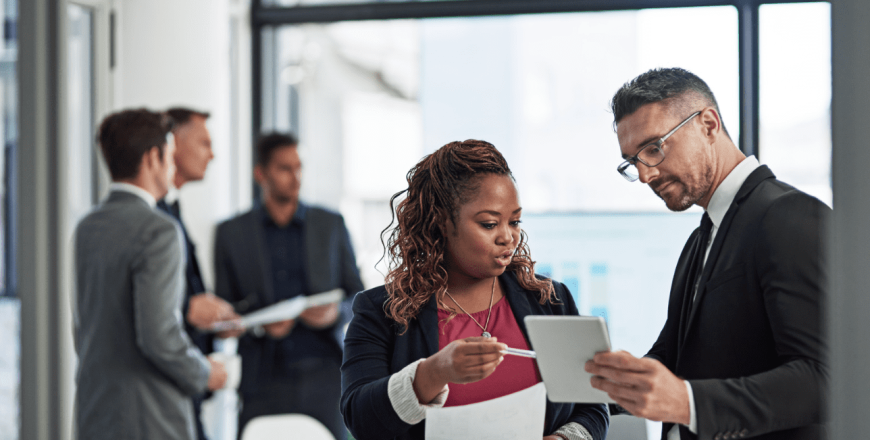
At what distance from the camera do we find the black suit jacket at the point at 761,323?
121 centimetres

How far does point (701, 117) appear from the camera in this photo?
1459mm

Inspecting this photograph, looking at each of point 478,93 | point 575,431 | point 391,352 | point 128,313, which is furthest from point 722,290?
point 478,93

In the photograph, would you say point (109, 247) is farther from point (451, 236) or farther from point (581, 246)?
point (581, 246)

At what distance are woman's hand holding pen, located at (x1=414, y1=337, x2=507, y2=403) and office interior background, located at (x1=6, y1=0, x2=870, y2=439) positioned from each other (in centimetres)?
184

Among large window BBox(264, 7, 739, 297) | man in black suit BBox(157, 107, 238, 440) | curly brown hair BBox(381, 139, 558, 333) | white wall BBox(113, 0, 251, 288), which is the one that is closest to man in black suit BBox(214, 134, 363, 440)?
man in black suit BBox(157, 107, 238, 440)

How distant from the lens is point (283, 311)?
121 inches

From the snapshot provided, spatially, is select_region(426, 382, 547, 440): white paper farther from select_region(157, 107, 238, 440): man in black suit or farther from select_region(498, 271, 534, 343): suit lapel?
select_region(157, 107, 238, 440): man in black suit

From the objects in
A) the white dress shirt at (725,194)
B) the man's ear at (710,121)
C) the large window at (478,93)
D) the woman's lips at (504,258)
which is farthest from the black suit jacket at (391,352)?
the large window at (478,93)

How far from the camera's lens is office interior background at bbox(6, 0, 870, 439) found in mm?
3287

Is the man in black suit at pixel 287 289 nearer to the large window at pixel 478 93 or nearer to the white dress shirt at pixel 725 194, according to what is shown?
the large window at pixel 478 93

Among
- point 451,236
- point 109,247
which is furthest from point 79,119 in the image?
point 451,236

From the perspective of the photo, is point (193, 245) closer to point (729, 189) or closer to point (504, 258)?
point (504, 258)

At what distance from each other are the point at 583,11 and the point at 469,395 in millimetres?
2543

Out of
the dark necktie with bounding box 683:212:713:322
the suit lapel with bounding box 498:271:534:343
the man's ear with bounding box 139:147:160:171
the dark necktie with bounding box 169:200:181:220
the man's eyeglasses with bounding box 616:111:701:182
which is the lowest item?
the suit lapel with bounding box 498:271:534:343
